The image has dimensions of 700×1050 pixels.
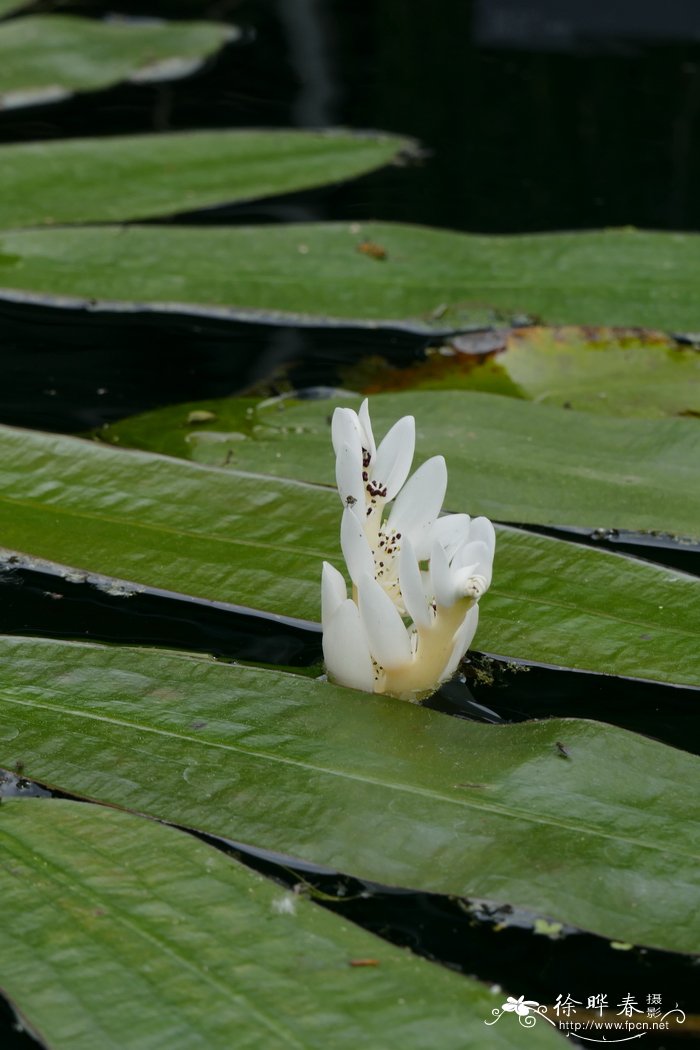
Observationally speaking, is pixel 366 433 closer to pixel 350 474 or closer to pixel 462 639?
pixel 350 474

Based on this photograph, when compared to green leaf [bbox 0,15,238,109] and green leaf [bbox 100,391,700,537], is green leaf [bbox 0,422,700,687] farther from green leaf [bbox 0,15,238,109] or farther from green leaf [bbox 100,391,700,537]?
green leaf [bbox 0,15,238,109]

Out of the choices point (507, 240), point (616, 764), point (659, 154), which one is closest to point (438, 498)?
point (616, 764)

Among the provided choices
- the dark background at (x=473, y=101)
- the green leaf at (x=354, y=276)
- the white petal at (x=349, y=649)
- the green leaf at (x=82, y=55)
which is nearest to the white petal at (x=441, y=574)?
the white petal at (x=349, y=649)

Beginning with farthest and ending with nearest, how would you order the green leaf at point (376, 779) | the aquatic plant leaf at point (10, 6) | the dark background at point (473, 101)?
the aquatic plant leaf at point (10, 6)
the dark background at point (473, 101)
the green leaf at point (376, 779)

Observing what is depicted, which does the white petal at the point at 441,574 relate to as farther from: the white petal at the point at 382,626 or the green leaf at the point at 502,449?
the green leaf at the point at 502,449

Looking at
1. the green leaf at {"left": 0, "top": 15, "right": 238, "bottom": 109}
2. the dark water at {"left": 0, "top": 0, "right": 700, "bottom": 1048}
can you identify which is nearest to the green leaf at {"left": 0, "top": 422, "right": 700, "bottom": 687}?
the dark water at {"left": 0, "top": 0, "right": 700, "bottom": 1048}

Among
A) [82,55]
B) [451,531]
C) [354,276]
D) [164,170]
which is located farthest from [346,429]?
[82,55]

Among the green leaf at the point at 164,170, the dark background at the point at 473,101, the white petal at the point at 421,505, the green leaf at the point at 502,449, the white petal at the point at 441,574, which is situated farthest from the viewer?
the dark background at the point at 473,101

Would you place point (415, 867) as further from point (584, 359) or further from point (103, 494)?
point (584, 359)
